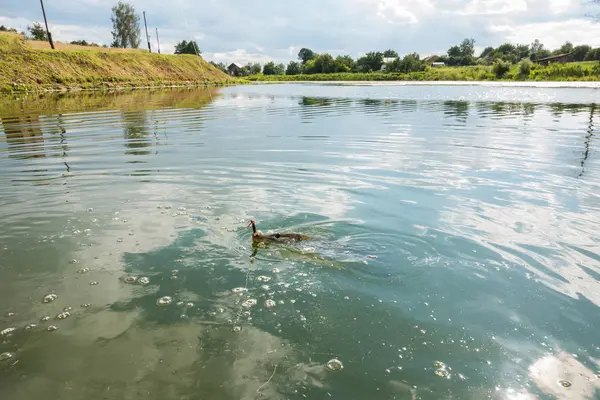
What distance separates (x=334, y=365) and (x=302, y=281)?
1.73 meters

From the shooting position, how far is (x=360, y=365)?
4082 millimetres

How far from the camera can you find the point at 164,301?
17.1 feet

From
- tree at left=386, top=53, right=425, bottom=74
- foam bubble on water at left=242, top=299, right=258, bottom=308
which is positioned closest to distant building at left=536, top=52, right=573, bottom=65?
tree at left=386, top=53, right=425, bottom=74

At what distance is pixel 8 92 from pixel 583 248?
192 feet

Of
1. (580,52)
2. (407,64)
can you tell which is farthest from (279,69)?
(580,52)

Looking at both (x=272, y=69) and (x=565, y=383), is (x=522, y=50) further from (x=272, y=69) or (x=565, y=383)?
(x=565, y=383)

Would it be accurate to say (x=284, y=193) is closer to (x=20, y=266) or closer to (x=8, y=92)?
(x=20, y=266)

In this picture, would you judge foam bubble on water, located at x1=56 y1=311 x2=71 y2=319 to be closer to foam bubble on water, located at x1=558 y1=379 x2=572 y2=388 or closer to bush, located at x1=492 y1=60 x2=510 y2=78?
foam bubble on water, located at x1=558 y1=379 x2=572 y2=388

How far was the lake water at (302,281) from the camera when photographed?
3.95 meters

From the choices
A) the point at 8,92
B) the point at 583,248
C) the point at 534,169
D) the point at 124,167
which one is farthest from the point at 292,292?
the point at 8,92

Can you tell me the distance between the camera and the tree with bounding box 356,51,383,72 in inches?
5861

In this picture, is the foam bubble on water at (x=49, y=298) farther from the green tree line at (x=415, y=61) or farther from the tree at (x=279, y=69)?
the tree at (x=279, y=69)

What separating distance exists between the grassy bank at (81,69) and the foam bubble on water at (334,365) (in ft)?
138

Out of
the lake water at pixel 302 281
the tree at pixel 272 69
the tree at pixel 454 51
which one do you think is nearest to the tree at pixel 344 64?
the tree at pixel 272 69
